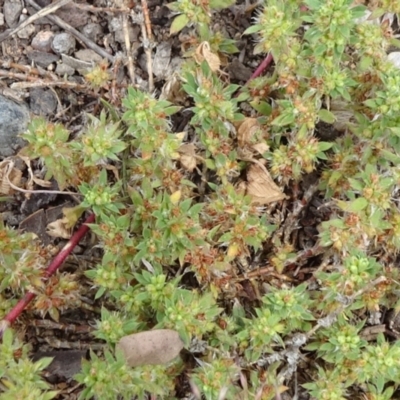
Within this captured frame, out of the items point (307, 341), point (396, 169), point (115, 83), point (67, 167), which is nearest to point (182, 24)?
point (115, 83)

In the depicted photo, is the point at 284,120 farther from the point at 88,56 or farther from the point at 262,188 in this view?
the point at 88,56

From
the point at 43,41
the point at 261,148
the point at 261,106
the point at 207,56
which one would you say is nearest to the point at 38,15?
the point at 43,41

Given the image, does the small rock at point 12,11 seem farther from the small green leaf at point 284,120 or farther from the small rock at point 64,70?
the small green leaf at point 284,120

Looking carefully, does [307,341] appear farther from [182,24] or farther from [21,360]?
[182,24]

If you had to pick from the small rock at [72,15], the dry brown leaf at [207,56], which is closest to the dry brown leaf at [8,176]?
the small rock at [72,15]

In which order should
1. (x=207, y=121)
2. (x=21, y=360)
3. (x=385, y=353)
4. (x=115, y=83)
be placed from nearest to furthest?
1. (x=21, y=360)
2. (x=385, y=353)
3. (x=207, y=121)
4. (x=115, y=83)

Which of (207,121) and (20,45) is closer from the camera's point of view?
(207,121)

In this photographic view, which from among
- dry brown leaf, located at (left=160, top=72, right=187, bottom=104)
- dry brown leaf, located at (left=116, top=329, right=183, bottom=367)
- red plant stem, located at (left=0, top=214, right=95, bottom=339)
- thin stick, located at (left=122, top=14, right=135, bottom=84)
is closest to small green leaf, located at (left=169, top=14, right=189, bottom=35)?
dry brown leaf, located at (left=160, top=72, right=187, bottom=104)
